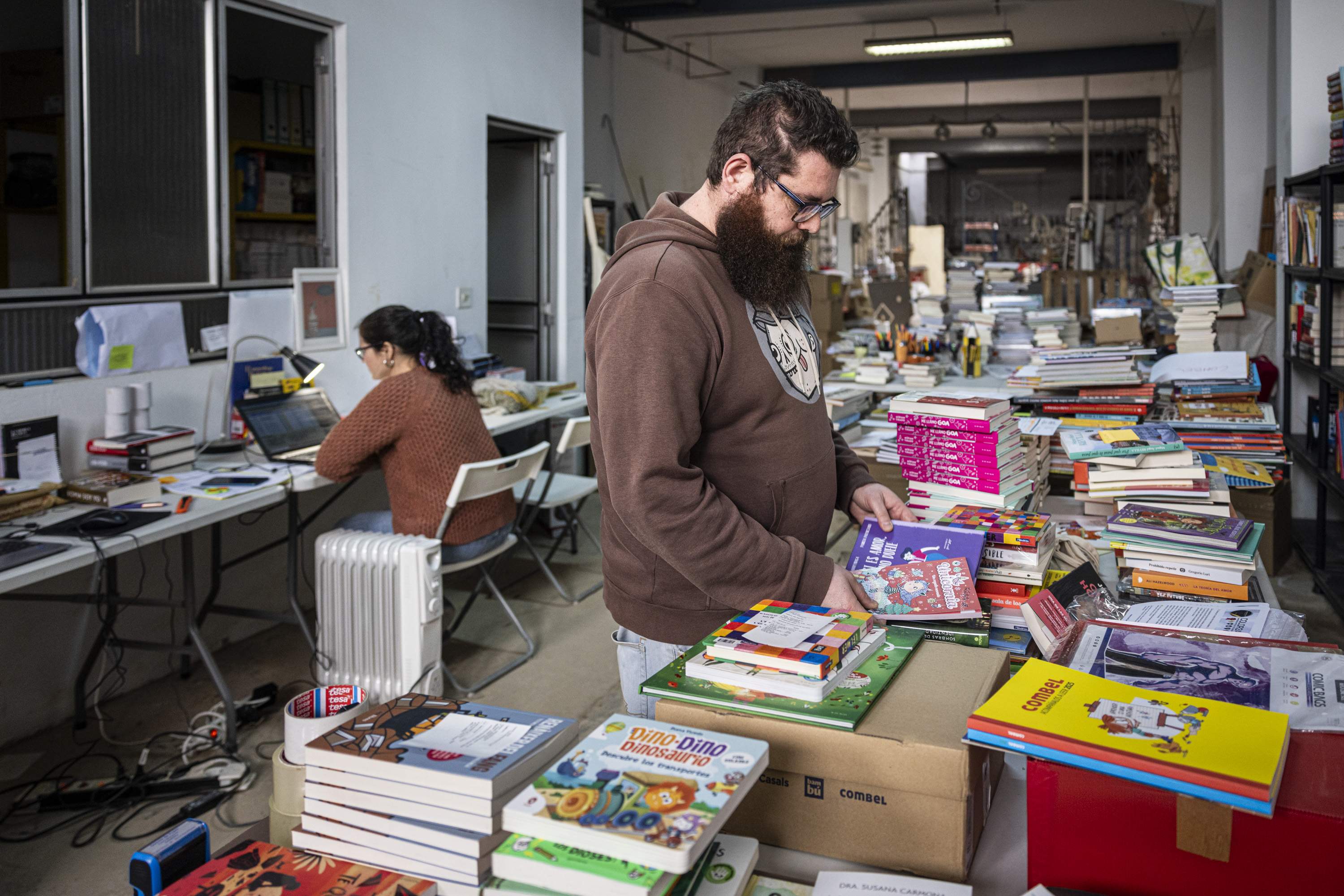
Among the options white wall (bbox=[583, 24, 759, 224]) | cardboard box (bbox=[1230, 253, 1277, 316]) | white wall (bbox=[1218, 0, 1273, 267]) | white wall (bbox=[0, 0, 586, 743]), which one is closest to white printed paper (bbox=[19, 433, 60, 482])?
white wall (bbox=[0, 0, 586, 743])

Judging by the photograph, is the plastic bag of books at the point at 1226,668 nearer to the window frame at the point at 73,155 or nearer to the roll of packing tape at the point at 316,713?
the roll of packing tape at the point at 316,713

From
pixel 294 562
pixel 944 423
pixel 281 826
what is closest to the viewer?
pixel 281 826

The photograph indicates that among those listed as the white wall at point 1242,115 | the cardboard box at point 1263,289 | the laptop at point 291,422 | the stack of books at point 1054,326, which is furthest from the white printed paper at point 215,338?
the white wall at point 1242,115

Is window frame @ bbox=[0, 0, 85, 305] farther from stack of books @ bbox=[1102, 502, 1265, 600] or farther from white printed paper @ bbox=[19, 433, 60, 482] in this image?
stack of books @ bbox=[1102, 502, 1265, 600]

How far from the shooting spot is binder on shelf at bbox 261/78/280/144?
4516 millimetres

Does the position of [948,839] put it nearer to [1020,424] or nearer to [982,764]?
[982,764]

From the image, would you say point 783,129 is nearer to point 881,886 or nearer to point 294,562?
point 881,886

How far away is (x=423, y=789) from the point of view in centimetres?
106

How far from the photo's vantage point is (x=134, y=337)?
143 inches

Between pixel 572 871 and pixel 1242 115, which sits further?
pixel 1242 115

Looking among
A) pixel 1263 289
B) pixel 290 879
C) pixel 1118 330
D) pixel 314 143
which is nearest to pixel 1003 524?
pixel 290 879

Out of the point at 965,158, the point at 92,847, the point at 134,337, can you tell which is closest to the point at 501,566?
the point at 134,337

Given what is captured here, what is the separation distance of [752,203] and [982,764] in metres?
0.94

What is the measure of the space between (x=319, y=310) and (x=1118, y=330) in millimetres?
3921
